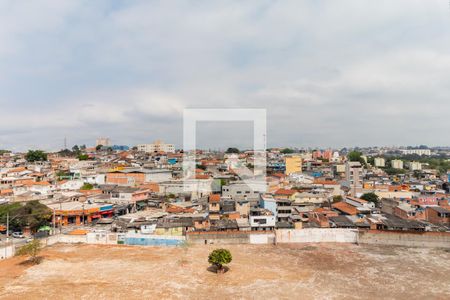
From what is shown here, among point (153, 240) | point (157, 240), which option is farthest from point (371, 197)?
point (153, 240)

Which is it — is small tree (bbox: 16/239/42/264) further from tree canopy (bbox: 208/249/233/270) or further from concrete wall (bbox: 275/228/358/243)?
concrete wall (bbox: 275/228/358/243)

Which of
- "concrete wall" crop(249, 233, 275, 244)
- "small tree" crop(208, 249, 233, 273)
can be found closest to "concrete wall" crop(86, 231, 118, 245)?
"small tree" crop(208, 249, 233, 273)

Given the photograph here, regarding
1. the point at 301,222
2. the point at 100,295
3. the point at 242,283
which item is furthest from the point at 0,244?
the point at 301,222

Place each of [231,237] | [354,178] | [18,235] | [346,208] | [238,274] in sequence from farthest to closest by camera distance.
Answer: [354,178] → [346,208] → [18,235] → [231,237] → [238,274]

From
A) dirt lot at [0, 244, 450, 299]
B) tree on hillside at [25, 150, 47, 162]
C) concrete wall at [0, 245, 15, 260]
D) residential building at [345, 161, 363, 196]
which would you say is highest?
tree on hillside at [25, 150, 47, 162]

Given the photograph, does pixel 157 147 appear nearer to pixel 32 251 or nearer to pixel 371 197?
pixel 371 197

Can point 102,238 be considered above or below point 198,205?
below

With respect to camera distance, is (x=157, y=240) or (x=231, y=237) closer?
(x=157, y=240)
